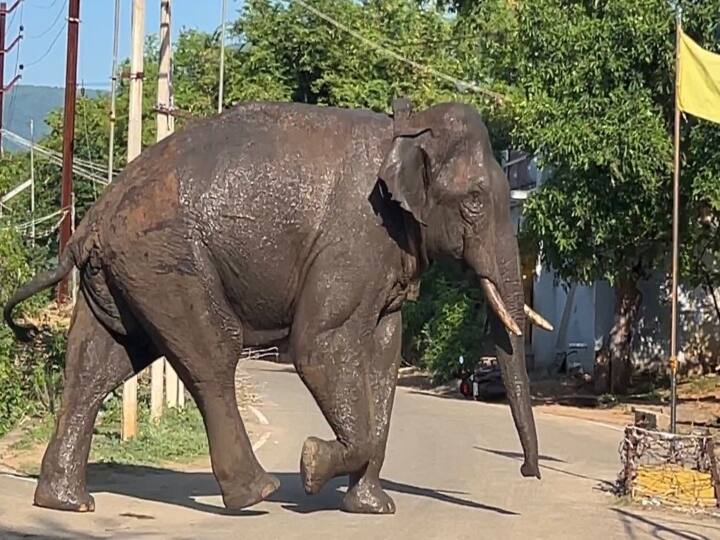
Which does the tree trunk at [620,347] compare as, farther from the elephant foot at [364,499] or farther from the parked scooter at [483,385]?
the elephant foot at [364,499]

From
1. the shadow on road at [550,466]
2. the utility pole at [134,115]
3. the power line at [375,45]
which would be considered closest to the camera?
the shadow on road at [550,466]

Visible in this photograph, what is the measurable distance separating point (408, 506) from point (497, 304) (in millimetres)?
2154

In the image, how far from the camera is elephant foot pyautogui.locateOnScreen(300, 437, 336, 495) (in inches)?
391

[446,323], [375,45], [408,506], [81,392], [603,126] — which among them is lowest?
[408,506]

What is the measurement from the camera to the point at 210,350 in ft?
34.4

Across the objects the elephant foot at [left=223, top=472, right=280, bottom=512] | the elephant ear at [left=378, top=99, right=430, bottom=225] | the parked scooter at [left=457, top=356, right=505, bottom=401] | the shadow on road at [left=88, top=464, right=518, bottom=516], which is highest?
the elephant ear at [left=378, top=99, right=430, bottom=225]

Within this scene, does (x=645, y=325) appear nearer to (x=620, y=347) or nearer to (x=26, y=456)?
(x=620, y=347)

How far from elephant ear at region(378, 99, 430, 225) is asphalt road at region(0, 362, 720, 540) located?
7.96 ft

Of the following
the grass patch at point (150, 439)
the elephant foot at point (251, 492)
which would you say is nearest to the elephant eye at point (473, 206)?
the elephant foot at point (251, 492)

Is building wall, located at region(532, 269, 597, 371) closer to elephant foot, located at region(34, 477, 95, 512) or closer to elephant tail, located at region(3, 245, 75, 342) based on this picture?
elephant tail, located at region(3, 245, 75, 342)

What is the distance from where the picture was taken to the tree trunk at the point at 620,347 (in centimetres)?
2877

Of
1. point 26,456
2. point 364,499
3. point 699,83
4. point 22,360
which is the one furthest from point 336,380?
point 22,360

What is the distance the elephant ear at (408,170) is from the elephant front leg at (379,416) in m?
1.16

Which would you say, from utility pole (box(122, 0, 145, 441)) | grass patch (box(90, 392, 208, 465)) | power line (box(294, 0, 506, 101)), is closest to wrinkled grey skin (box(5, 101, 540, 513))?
grass patch (box(90, 392, 208, 465))
